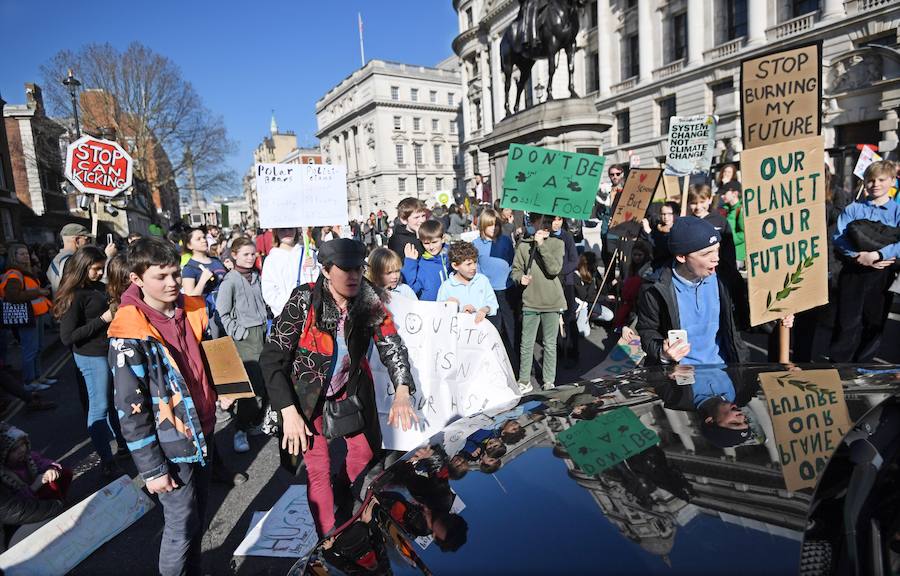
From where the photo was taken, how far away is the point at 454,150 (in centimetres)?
8312

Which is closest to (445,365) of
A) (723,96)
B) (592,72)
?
(723,96)

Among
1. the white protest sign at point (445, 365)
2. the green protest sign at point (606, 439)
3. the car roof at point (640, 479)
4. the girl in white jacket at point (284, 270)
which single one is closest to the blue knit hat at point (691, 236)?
the car roof at point (640, 479)

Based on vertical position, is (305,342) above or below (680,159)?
below

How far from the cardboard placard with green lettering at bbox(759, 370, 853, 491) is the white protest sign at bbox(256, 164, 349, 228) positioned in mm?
4759

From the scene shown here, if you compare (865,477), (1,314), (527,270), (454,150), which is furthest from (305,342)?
(454,150)

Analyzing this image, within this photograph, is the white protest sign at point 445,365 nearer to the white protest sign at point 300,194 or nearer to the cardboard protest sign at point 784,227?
the cardboard protest sign at point 784,227

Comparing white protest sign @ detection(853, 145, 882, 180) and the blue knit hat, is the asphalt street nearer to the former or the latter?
the blue knit hat

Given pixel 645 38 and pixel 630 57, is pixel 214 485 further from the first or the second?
pixel 630 57

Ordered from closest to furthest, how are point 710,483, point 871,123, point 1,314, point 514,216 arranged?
point 710,483
point 1,314
point 514,216
point 871,123

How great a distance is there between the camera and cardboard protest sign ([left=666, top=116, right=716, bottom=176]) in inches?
309

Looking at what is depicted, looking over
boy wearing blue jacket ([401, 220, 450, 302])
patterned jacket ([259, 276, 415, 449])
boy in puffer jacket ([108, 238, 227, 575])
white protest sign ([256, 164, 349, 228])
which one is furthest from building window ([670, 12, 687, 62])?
boy in puffer jacket ([108, 238, 227, 575])

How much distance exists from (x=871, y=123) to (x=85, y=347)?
2918 cm

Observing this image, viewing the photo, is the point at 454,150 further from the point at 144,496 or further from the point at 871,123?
the point at 144,496

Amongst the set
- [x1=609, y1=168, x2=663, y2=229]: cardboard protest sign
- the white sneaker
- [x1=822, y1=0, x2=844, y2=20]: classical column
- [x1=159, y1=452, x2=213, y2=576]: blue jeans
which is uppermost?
[x1=822, y1=0, x2=844, y2=20]: classical column
